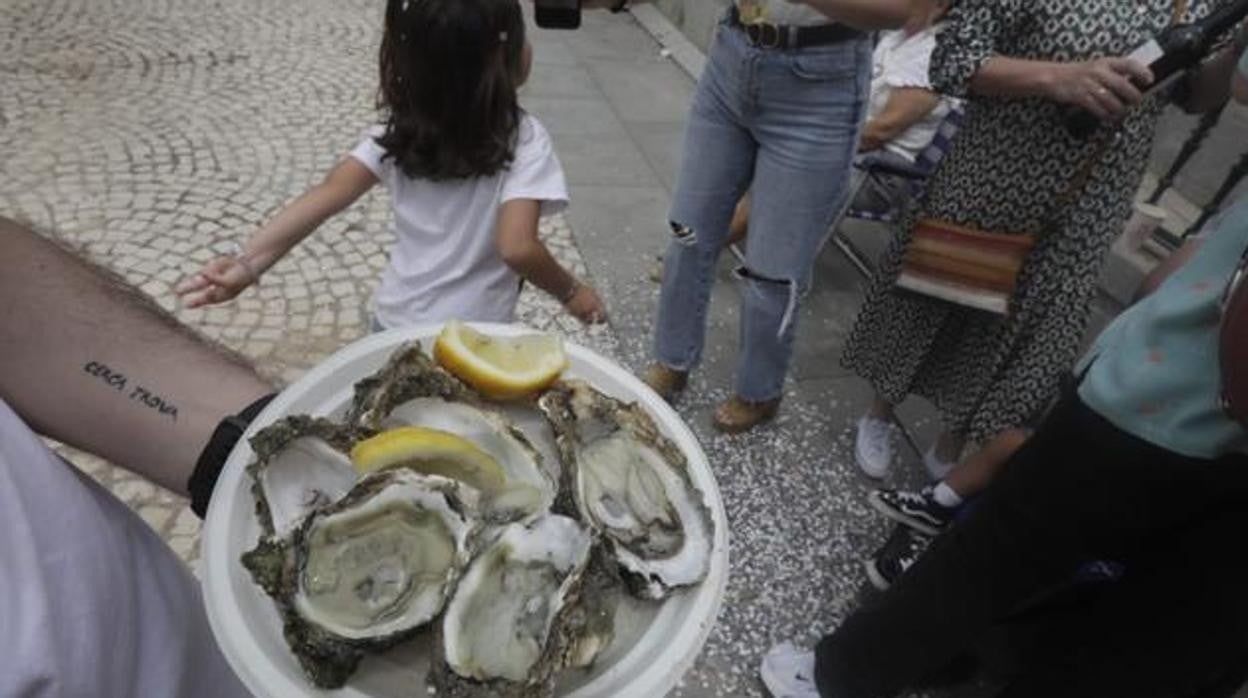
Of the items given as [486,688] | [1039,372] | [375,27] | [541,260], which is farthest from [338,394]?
[375,27]

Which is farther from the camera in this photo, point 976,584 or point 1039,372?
point 1039,372

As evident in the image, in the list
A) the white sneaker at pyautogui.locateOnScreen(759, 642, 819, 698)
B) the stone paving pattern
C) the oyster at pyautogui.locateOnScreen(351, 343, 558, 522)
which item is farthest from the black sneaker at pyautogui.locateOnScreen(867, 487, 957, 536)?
the oyster at pyautogui.locateOnScreen(351, 343, 558, 522)

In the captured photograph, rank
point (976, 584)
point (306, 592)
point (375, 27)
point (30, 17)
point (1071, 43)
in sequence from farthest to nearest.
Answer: point (375, 27), point (30, 17), point (1071, 43), point (976, 584), point (306, 592)

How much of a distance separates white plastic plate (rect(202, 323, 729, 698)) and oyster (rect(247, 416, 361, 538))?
0.03 m

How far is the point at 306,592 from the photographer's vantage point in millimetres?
918

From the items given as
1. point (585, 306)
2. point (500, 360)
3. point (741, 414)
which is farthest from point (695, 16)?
point (500, 360)

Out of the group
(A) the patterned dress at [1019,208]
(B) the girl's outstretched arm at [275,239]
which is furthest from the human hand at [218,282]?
(A) the patterned dress at [1019,208]

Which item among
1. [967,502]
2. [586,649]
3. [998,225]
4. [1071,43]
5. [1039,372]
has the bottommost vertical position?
[967,502]

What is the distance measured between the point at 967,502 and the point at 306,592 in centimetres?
191

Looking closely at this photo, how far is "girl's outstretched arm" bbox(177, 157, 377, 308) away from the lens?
1703 mm

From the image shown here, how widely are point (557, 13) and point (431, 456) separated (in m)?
1.21

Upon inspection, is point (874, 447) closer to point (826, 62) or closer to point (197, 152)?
point (826, 62)

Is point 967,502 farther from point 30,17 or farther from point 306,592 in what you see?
point 30,17

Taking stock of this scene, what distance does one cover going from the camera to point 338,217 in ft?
11.8
